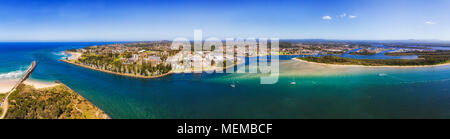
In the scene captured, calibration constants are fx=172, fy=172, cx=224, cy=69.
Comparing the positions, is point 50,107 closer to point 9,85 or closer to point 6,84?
point 9,85

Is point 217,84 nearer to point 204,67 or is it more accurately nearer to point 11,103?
point 204,67

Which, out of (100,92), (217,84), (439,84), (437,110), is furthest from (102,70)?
(439,84)

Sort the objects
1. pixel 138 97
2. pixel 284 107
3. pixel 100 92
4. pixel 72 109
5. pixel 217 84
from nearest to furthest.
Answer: pixel 72 109, pixel 284 107, pixel 138 97, pixel 100 92, pixel 217 84

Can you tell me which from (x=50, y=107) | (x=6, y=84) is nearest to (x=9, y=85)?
(x=6, y=84)

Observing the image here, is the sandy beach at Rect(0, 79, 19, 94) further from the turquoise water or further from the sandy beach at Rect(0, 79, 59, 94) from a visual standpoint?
the turquoise water

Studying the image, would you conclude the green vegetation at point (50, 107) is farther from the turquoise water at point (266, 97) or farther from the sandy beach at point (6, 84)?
the sandy beach at point (6, 84)

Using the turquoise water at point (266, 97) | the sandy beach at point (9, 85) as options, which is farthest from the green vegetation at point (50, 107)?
the sandy beach at point (9, 85)
